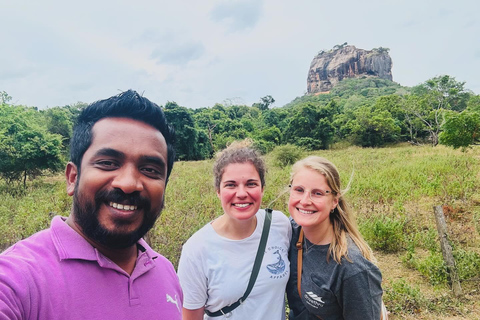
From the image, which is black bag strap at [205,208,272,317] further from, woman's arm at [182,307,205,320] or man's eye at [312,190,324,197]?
man's eye at [312,190,324,197]

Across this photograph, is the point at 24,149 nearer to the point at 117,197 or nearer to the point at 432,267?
the point at 117,197

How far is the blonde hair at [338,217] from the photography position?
1.43 meters

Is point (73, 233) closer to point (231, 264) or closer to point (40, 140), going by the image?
point (231, 264)

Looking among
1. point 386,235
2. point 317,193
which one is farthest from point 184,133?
point 317,193

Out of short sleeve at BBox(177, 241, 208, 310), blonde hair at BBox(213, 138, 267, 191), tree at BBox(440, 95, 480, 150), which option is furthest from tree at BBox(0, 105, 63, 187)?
tree at BBox(440, 95, 480, 150)

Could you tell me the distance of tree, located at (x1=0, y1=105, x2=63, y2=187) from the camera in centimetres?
941

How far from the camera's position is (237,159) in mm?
1508

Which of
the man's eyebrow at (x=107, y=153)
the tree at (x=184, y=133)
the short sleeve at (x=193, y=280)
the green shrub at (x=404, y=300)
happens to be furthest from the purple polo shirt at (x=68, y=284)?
the tree at (x=184, y=133)

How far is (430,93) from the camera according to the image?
26.3 meters

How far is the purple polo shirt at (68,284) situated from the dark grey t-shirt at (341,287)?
789mm

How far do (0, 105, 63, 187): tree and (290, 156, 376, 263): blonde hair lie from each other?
10.9 metres

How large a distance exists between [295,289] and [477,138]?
35.3 feet

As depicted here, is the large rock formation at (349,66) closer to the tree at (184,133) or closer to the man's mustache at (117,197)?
the tree at (184,133)

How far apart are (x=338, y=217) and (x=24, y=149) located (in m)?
11.2
